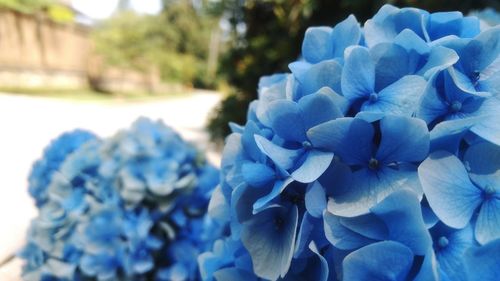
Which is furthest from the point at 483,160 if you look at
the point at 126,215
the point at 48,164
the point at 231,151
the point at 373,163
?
the point at 48,164

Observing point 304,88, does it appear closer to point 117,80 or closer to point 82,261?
point 82,261

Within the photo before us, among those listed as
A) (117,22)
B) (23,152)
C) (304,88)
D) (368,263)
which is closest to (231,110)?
(23,152)

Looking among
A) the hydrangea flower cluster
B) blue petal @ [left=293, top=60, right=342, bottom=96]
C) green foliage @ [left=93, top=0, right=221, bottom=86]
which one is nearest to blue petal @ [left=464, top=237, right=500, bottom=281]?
the hydrangea flower cluster

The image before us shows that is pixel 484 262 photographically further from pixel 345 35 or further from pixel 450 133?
pixel 345 35

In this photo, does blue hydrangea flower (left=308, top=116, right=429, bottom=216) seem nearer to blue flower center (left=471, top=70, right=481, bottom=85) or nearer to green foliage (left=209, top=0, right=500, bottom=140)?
blue flower center (left=471, top=70, right=481, bottom=85)

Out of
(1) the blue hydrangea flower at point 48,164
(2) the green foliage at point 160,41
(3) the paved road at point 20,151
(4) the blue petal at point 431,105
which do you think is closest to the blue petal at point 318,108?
(4) the blue petal at point 431,105

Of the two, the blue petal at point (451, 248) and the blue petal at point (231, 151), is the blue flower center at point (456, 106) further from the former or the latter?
the blue petal at point (231, 151)
